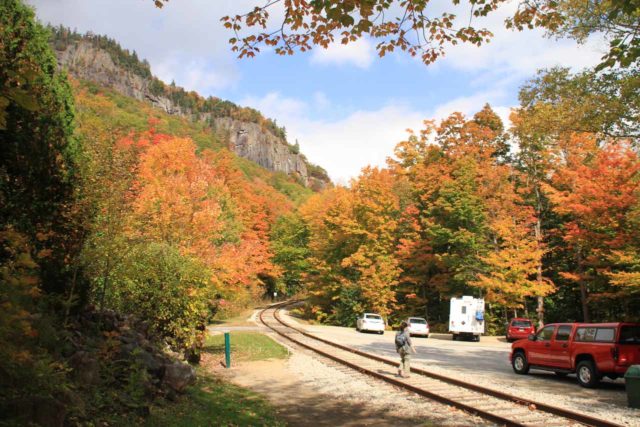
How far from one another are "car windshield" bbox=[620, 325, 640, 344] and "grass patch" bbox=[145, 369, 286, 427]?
→ 30.4 ft

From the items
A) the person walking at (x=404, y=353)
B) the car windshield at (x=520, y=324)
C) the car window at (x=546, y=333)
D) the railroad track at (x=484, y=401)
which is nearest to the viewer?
the railroad track at (x=484, y=401)

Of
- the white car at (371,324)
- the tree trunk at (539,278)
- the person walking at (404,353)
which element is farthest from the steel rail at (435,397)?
the tree trunk at (539,278)

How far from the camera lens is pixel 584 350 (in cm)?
1335

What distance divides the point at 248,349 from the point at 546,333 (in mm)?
12724

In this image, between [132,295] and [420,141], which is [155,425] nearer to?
[132,295]

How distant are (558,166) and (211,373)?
98.3 feet

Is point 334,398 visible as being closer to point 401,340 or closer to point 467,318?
point 401,340

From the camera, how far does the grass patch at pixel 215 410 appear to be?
819cm

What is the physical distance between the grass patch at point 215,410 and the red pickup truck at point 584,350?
28.5ft

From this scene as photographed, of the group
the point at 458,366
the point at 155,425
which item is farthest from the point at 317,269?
the point at 155,425

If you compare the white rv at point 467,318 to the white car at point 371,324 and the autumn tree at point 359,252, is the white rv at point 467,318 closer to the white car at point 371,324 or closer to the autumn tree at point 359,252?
the white car at point 371,324

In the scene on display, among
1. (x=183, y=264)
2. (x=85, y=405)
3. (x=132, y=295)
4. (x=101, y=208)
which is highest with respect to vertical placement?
(x=101, y=208)

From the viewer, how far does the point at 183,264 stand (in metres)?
15.5

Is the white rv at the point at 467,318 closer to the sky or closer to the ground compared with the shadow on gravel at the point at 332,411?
closer to the sky
